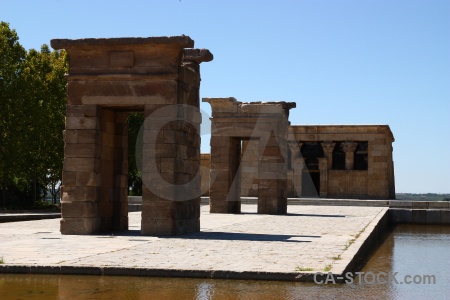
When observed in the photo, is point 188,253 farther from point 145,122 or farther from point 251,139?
point 251,139

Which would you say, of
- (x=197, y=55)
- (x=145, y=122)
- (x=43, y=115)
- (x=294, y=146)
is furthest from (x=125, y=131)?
(x=294, y=146)

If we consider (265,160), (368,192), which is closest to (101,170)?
(265,160)

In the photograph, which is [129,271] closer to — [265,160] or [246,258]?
[246,258]

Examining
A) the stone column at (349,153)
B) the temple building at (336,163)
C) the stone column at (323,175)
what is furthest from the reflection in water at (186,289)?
the stone column at (323,175)

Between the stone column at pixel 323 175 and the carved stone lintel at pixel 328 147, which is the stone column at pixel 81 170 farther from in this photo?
the carved stone lintel at pixel 328 147

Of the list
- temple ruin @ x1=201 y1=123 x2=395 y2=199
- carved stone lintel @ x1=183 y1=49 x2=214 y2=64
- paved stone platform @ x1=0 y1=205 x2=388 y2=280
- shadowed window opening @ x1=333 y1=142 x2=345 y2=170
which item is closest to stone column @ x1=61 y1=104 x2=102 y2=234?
paved stone platform @ x1=0 y1=205 x2=388 y2=280

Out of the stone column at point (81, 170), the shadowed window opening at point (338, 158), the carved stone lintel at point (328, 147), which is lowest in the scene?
the stone column at point (81, 170)

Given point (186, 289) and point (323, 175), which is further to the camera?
point (323, 175)

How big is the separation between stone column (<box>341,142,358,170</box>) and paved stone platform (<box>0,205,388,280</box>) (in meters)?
28.4

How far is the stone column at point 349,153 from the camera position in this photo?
4381 centimetres

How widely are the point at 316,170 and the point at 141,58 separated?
31757 millimetres

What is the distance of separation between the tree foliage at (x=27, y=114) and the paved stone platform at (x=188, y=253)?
55.7 ft

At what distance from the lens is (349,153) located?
43969mm

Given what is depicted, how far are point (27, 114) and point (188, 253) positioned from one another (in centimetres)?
2345
